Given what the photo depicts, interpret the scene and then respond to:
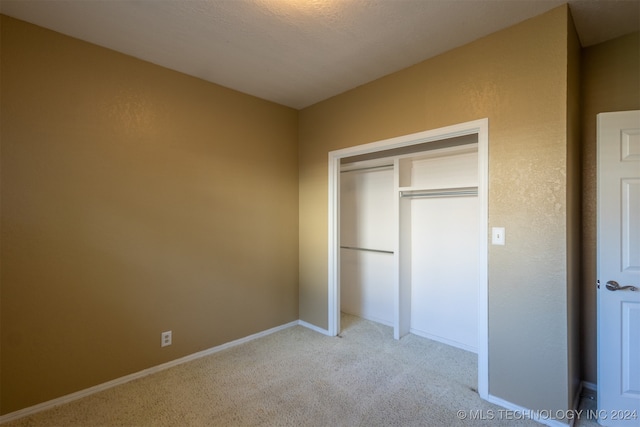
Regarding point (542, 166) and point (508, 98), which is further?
point (508, 98)

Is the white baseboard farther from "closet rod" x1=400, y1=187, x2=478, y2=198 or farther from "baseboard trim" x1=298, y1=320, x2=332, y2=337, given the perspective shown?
"closet rod" x1=400, y1=187, x2=478, y2=198

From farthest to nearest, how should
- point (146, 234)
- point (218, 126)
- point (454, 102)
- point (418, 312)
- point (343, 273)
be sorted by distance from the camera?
point (343, 273), point (418, 312), point (218, 126), point (146, 234), point (454, 102)

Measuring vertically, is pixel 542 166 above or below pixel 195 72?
below

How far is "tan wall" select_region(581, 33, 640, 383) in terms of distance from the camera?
7.20ft

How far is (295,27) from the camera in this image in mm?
2059

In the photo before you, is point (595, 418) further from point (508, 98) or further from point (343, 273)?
point (343, 273)

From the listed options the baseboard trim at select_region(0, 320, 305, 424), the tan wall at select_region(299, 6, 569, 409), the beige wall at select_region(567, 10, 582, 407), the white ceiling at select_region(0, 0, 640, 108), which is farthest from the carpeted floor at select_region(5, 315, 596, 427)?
the white ceiling at select_region(0, 0, 640, 108)

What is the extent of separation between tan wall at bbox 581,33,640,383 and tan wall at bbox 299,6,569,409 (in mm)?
680

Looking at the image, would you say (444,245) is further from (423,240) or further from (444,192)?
(444,192)

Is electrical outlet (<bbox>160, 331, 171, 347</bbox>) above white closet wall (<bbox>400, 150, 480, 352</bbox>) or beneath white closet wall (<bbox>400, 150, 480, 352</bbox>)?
beneath

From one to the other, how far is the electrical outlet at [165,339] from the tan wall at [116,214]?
0.05 m

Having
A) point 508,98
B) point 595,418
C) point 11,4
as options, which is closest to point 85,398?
point 11,4

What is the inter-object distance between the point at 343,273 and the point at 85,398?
2.91 metres

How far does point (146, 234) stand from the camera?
8.25ft
